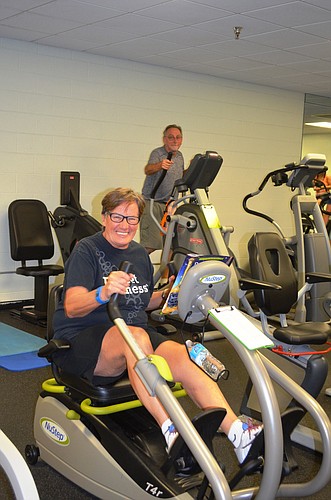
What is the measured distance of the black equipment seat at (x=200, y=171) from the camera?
4973mm

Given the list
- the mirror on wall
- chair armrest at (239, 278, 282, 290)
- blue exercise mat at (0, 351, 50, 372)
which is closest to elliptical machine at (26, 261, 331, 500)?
chair armrest at (239, 278, 282, 290)

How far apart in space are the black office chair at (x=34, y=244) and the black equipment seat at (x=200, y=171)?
1.28 meters

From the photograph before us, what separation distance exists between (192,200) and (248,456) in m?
3.27

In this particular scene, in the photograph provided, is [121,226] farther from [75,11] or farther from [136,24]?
[136,24]

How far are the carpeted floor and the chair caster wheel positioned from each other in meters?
0.03

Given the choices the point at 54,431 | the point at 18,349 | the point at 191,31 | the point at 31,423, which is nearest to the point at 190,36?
the point at 191,31

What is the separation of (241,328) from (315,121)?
7.13 m

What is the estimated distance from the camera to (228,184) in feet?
24.6

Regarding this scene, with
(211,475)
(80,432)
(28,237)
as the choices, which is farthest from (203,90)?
(211,475)

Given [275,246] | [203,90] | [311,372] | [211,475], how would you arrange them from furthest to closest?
[203,90] → [275,246] → [311,372] → [211,475]

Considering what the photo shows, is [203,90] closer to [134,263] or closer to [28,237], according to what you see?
[28,237]

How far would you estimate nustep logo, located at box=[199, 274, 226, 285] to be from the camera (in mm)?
2213

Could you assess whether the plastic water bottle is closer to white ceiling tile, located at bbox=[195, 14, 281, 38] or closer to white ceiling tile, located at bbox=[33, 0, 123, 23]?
white ceiling tile, located at bbox=[33, 0, 123, 23]

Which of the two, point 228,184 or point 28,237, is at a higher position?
point 228,184
